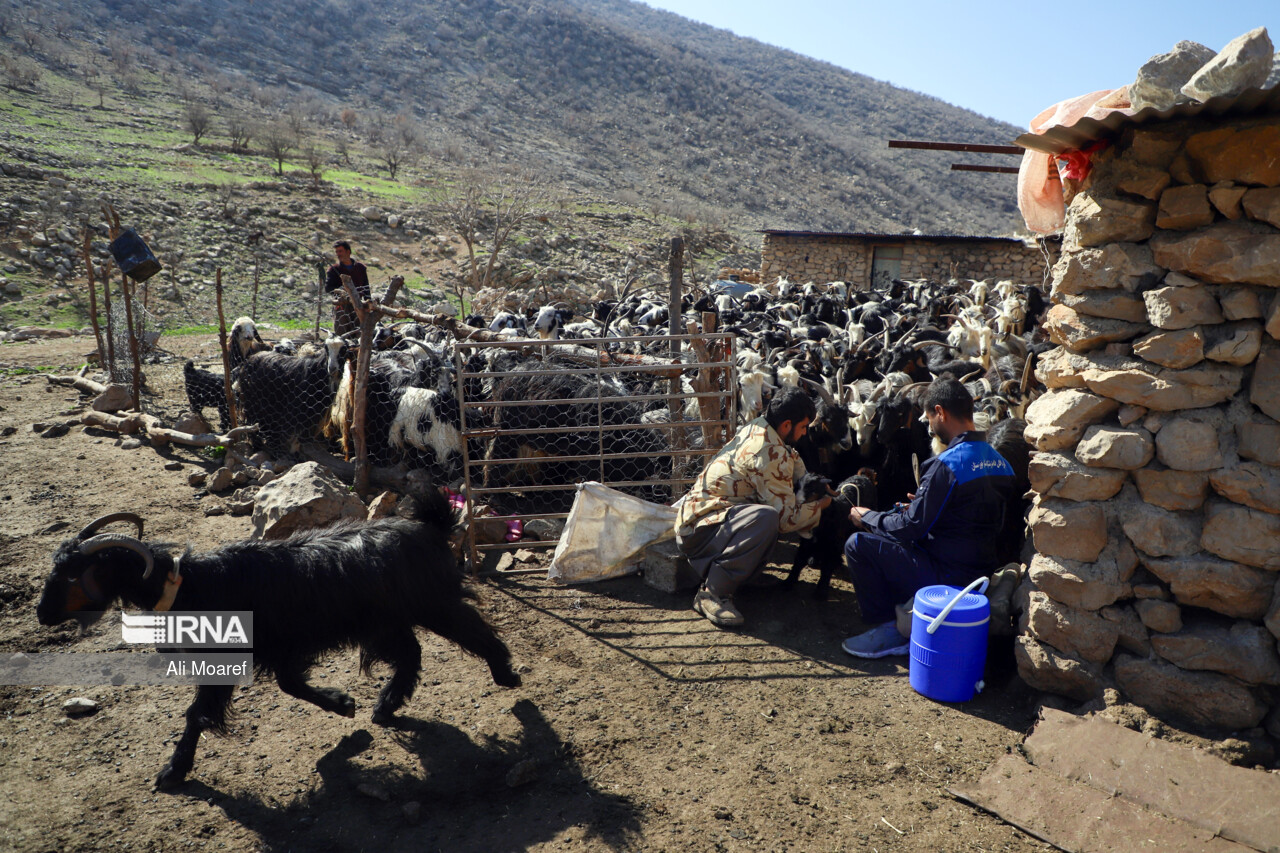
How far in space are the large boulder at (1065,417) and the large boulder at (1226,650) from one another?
32.8 inches

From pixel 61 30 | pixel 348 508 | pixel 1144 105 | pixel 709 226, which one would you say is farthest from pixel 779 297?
pixel 61 30

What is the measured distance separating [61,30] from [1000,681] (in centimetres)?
4937

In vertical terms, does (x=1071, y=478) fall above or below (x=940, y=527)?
above

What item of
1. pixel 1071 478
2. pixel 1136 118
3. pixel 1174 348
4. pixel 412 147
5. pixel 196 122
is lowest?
pixel 1071 478

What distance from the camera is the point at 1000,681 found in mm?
3529

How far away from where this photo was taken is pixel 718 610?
4.24 meters

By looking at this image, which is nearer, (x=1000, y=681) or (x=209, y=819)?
(x=209, y=819)

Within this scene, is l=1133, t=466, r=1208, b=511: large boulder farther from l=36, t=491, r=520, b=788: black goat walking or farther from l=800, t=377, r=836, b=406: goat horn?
l=800, t=377, r=836, b=406: goat horn

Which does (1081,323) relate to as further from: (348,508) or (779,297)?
(779,297)

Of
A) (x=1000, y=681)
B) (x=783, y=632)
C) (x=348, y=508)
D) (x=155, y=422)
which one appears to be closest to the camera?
(x=1000, y=681)

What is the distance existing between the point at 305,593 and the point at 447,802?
98 cm

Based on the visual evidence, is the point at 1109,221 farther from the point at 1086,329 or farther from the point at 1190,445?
the point at 1190,445

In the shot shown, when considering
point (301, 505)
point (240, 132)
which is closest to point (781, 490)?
point (301, 505)

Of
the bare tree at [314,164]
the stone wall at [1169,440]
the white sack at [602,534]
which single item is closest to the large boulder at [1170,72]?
the stone wall at [1169,440]
